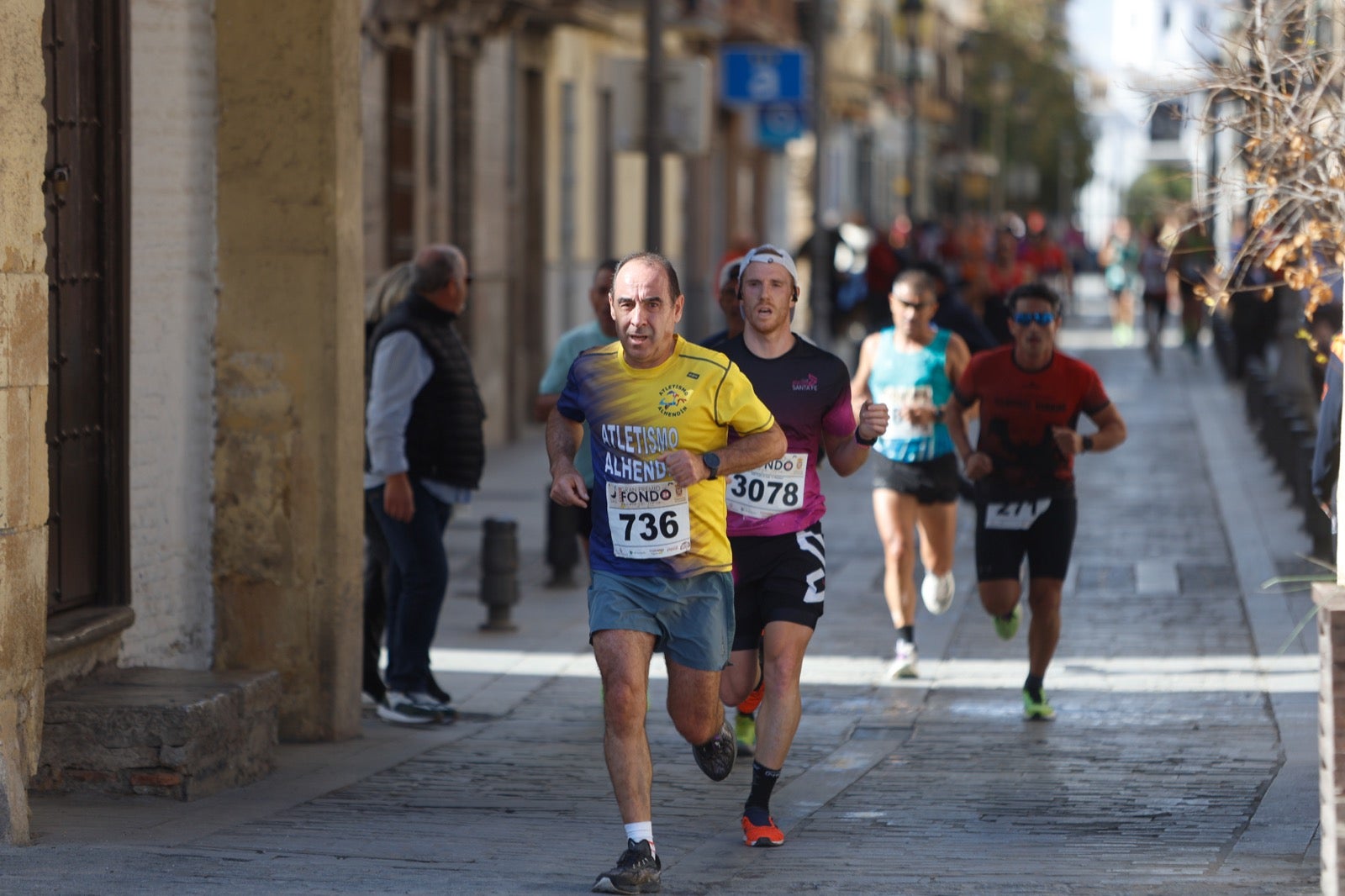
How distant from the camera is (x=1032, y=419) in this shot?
9.38 metres

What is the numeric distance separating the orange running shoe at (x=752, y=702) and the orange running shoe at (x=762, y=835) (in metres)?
1.25

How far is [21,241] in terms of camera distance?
22.4ft

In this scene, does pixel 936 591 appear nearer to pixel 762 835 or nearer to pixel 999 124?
pixel 762 835

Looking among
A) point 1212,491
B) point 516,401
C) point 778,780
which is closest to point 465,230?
point 516,401

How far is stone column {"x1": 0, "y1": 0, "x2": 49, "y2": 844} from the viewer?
673 cm

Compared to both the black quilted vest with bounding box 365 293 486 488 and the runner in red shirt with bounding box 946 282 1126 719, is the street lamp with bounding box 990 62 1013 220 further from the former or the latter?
the black quilted vest with bounding box 365 293 486 488

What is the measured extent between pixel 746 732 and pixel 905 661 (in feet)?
6.63

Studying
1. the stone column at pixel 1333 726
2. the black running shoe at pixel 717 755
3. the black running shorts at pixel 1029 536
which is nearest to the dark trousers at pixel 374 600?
the black running shorts at pixel 1029 536

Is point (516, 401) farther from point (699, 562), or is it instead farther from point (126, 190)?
point (699, 562)

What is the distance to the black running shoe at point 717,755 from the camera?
6.98 m

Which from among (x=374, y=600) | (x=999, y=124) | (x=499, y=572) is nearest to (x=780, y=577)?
(x=374, y=600)

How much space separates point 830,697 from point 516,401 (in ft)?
42.6

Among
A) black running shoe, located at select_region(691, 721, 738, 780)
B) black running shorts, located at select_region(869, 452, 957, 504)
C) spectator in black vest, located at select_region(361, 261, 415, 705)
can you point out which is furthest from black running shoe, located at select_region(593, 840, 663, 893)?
black running shorts, located at select_region(869, 452, 957, 504)

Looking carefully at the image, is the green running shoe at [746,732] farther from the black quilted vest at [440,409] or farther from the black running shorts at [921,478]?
the black running shorts at [921,478]
